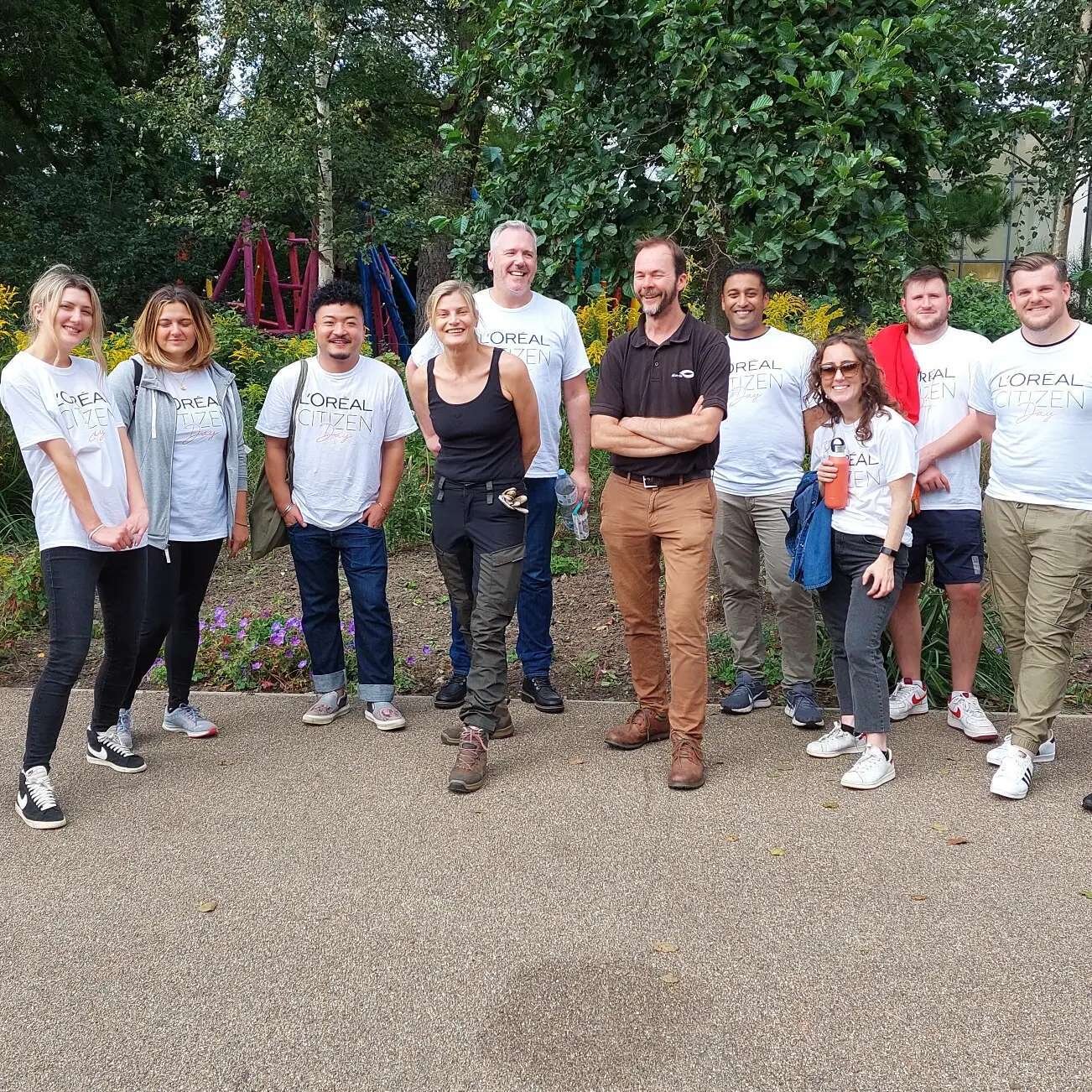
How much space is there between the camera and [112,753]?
4465 mm

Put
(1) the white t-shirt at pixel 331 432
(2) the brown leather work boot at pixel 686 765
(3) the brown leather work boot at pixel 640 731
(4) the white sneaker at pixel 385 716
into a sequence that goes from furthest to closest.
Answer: (4) the white sneaker at pixel 385 716
(1) the white t-shirt at pixel 331 432
(3) the brown leather work boot at pixel 640 731
(2) the brown leather work boot at pixel 686 765

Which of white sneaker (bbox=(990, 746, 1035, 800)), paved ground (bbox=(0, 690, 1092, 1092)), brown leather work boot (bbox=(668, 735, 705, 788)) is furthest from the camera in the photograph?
brown leather work boot (bbox=(668, 735, 705, 788))

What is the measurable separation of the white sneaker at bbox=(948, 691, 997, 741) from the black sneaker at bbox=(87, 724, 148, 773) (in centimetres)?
350

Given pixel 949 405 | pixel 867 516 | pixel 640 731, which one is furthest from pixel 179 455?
pixel 949 405

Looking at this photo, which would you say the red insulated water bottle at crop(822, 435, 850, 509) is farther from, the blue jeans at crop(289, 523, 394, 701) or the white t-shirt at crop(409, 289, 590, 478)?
the blue jeans at crop(289, 523, 394, 701)

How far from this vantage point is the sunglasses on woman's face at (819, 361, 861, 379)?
4.18 m

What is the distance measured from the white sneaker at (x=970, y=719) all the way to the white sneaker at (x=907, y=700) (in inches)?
6.2

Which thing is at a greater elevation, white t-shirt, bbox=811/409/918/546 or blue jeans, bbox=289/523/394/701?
white t-shirt, bbox=811/409/918/546

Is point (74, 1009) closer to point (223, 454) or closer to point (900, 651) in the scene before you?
point (223, 454)

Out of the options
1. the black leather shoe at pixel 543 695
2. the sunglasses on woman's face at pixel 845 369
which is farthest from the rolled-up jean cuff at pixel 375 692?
the sunglasses on woman's face at pixel 845 369

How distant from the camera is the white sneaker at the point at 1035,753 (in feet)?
13.8

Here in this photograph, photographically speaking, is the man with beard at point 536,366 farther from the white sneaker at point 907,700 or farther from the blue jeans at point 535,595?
the white sneaker at point 907,700

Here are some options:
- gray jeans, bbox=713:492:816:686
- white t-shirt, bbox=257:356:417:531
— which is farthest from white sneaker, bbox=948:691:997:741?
white t-shirt, bbox=257:356:417:531

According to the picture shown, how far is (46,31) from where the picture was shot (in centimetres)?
1981
